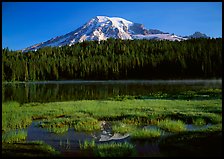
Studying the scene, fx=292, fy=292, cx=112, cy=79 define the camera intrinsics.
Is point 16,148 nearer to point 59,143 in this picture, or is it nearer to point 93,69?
point 59,143

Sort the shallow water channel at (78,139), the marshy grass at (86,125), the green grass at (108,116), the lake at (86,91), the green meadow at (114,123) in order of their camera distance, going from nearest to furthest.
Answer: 1. the shallow water channel at (78,139)
2. the green meadow at (114,123)
3. the marshy grass at (86,125)
4. the green grass at (108,116)
5. the lake at (86,91)

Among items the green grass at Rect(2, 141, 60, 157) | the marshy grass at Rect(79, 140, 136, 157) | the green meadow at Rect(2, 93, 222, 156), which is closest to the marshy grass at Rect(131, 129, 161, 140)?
the green meadow at Rect(2, 93, 222, 156)

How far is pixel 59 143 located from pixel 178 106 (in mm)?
15657

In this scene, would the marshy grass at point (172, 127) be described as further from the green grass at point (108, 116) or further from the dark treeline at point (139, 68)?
the dark treeline at point (139, 68)

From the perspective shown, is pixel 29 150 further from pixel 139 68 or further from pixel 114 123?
pixel 139 68

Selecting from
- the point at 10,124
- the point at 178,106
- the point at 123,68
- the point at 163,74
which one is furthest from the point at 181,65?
the point at 10,124

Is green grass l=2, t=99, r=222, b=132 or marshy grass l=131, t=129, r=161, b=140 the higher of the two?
green grass l=2, t=99, r=222, b=132

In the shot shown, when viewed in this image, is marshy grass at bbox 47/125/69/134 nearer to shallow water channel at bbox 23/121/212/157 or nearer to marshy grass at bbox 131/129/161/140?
shallow water channel at bbox 23/121/212/157

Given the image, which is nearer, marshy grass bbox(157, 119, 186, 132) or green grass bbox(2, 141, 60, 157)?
green grass bbox(2, 141, 60, 157)

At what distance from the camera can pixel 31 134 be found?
19.7m

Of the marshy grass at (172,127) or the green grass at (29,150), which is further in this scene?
the marshy grass at (172,127)

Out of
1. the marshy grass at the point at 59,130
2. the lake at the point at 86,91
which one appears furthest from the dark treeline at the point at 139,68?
the marshy grass at the point at 59,130

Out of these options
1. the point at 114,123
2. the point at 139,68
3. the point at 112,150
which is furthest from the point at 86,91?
the point at 139,68

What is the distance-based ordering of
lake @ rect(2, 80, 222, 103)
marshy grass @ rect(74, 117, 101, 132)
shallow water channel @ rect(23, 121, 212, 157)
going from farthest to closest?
1. lake @ rect(2, 80, 222, 103)
2. marshy grass @ rect(74, 117, 101, 132)
3. shallow water channel @ rect(23, 121, 212, 157)
